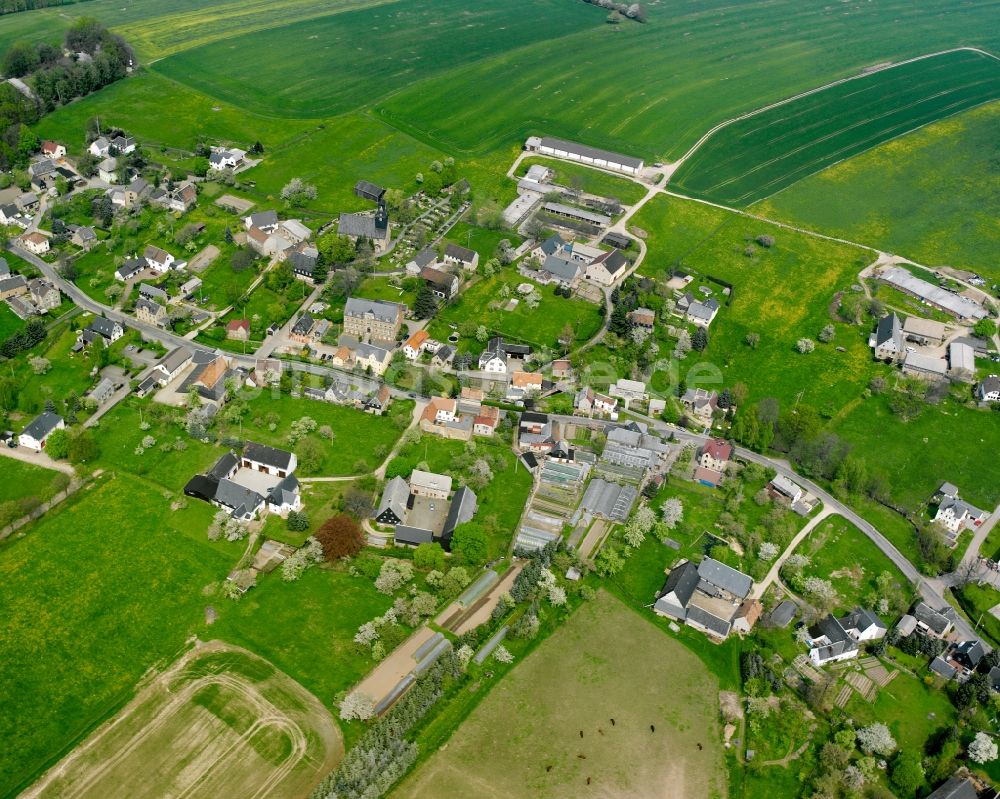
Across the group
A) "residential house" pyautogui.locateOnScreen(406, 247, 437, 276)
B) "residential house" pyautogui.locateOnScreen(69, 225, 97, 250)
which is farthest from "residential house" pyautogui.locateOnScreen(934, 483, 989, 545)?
"residential house" pyautogui.locateOnScreen(69, 225, 97, 250)

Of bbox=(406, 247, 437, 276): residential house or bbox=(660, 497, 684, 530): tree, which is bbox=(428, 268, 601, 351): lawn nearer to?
bbox=(406, 247, 437, 276): residential house

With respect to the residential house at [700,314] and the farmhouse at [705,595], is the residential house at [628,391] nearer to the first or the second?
the residential house at [700,314]

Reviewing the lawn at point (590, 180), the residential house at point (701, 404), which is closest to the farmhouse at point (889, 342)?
the residential house at point (701, 404)

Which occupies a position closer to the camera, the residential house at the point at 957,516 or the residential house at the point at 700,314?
the residential house at the point at 957,516

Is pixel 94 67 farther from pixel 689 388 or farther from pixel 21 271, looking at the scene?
pixel 689 388

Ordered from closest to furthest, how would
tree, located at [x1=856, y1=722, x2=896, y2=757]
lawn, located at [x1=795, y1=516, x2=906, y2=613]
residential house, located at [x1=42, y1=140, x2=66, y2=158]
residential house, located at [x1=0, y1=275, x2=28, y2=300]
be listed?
tree, located at [x1=856, y1=722, x2=896, y2=757] < lawn, located at [x1=795, y1=516, x2=906, y2=613] < residential house, located at [x1=0, y1=275, x2=28, y2=300] < residential house, located at [x1=42, y1=140, x2=66, y2=158]

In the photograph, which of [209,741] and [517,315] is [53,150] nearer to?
[517,315]
